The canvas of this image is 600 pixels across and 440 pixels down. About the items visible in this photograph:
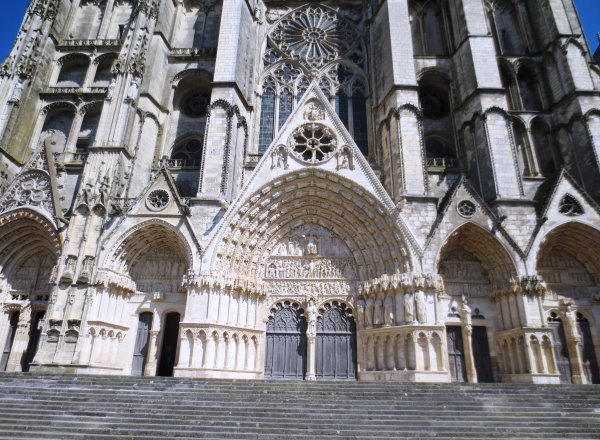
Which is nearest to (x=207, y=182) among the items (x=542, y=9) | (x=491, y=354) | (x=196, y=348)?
(x=196, y=348)

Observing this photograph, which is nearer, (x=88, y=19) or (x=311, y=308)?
(x=311, y=308)

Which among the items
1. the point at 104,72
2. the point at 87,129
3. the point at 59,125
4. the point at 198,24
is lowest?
the point at 87,129

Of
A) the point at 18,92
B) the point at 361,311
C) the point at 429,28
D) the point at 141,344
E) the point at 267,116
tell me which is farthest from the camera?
the point at 429,28

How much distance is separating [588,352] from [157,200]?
14.1m

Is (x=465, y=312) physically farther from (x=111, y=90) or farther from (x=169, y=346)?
(x=111, y=90)

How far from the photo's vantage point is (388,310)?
39.3 feet

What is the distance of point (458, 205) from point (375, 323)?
442 centimetres

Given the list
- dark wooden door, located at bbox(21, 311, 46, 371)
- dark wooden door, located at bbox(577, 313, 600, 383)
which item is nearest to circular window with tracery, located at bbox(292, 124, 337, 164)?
dark wooden door, located at bbox(577, 313, 600, 383)

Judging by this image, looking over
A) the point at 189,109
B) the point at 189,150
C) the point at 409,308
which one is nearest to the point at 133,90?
the point at 189,109

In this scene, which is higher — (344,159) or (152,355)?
(344,159)

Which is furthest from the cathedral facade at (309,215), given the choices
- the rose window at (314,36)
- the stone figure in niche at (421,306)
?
the rose window at (314,36)

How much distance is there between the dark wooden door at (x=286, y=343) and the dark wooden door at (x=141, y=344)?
388cm

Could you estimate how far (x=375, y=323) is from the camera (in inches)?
481

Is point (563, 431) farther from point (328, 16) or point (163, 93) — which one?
point (328, 16)
